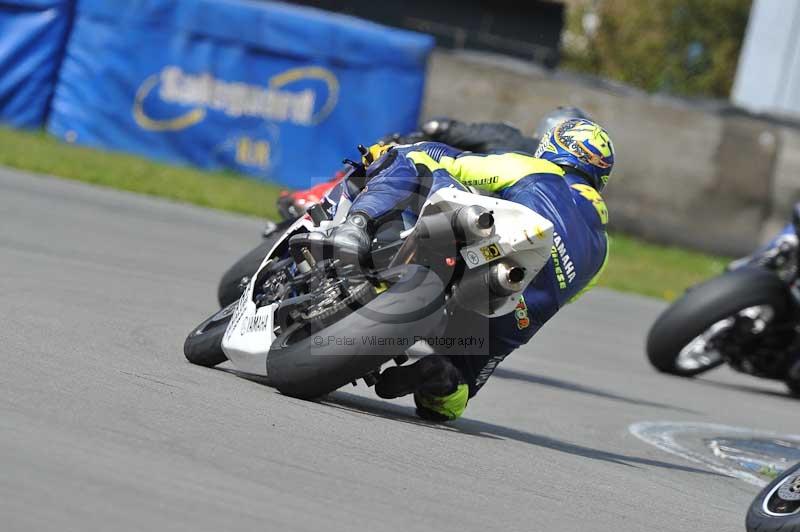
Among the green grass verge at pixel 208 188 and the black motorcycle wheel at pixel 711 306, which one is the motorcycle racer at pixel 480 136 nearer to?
the black motorcycle wheel at pixel 711 306

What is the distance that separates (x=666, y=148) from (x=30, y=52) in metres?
7.56

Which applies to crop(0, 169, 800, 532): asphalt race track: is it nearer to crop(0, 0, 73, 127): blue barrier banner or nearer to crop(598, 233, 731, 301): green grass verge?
crop(598, 233, 731, 301): green grass verge

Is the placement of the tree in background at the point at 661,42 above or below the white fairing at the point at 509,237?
below

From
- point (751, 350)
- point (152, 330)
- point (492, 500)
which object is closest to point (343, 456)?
point (492, 500)

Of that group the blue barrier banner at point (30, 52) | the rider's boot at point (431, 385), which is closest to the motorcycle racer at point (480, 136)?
the rider's boot at point (431, 385)

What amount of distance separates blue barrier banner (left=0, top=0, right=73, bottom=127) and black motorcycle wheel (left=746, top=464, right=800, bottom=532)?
45.8 ft

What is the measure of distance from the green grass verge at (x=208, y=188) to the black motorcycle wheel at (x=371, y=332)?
917cm

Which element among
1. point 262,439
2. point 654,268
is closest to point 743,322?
point 262,439

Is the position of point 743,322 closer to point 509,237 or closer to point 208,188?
point 509,237

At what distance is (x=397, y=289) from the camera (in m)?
5.33

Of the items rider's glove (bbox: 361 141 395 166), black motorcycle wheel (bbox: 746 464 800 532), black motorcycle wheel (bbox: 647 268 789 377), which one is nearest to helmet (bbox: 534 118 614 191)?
rider's glove (bbox: 361 141 395 166)

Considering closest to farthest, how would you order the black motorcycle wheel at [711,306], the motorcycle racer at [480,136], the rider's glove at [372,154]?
1. the rider's glove at [372,154]
2. the motorcycle racer at [480,136]
3. the black motorcycle wheel at [711,306]

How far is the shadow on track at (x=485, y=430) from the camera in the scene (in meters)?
6.07

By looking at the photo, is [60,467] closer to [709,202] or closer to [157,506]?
[157,506]
